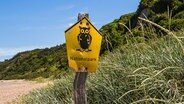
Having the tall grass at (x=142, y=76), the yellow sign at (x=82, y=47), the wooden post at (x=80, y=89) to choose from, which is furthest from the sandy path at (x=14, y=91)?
the yellow sign at (x=82, y=47)

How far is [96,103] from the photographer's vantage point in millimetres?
8711

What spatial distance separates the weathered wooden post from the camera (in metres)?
7.30

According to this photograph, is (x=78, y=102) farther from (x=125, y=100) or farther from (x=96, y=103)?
(x=96, y=103)

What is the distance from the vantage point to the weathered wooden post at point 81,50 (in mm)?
7301

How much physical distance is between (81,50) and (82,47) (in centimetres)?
5

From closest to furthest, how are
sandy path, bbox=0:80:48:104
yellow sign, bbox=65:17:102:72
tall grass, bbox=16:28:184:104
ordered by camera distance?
tall grass, bbox=16:28:184:104 → yellow sign, bbox=65:17:102:72 → sandy path, bbox=0:80:48:104

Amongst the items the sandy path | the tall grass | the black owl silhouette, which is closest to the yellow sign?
the black owl silhouette

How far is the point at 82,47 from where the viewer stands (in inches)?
290

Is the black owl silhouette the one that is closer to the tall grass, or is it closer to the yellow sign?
the yellow sign

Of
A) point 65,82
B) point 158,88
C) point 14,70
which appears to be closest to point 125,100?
point 158,88

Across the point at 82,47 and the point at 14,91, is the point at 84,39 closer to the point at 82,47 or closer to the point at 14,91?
the point at 82,47

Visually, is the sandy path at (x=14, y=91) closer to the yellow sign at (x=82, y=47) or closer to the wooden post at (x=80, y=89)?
the wooden post at (x=80, y=89)

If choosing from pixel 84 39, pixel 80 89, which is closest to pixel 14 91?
pixel 80 89

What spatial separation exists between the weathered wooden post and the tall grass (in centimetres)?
53
